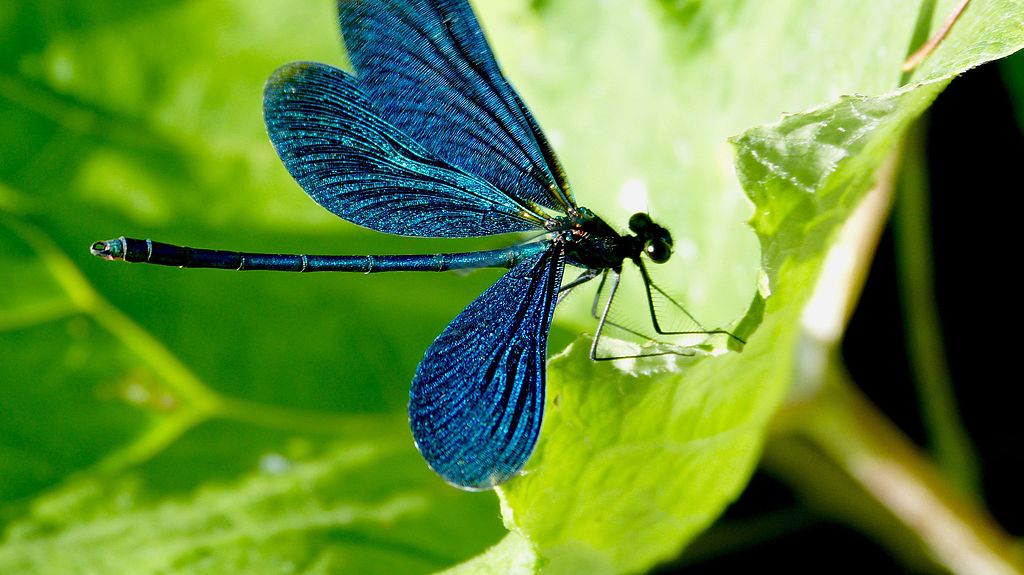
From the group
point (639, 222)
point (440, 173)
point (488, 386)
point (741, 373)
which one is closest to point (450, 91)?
point (440, 173)

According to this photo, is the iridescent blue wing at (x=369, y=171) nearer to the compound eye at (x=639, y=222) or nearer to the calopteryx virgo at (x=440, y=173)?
the calopteryx virgo at (x=440, y=173)

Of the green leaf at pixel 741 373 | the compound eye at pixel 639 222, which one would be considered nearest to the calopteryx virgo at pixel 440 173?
the compound eye at pixel 639 222

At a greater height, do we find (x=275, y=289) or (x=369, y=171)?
(x=275, y=289)

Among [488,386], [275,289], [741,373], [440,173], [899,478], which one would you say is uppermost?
[275,289]

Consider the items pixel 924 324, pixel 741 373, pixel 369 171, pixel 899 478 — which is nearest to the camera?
pixel 741 373

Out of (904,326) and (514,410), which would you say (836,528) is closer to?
(904,326)

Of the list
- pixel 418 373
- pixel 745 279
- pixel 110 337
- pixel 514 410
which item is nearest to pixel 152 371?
pixel 110 337

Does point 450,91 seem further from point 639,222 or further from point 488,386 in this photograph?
point 488,386

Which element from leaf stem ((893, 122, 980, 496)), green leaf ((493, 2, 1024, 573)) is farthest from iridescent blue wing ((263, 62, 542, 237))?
leaf stem ((893, 122, 980, 496))
